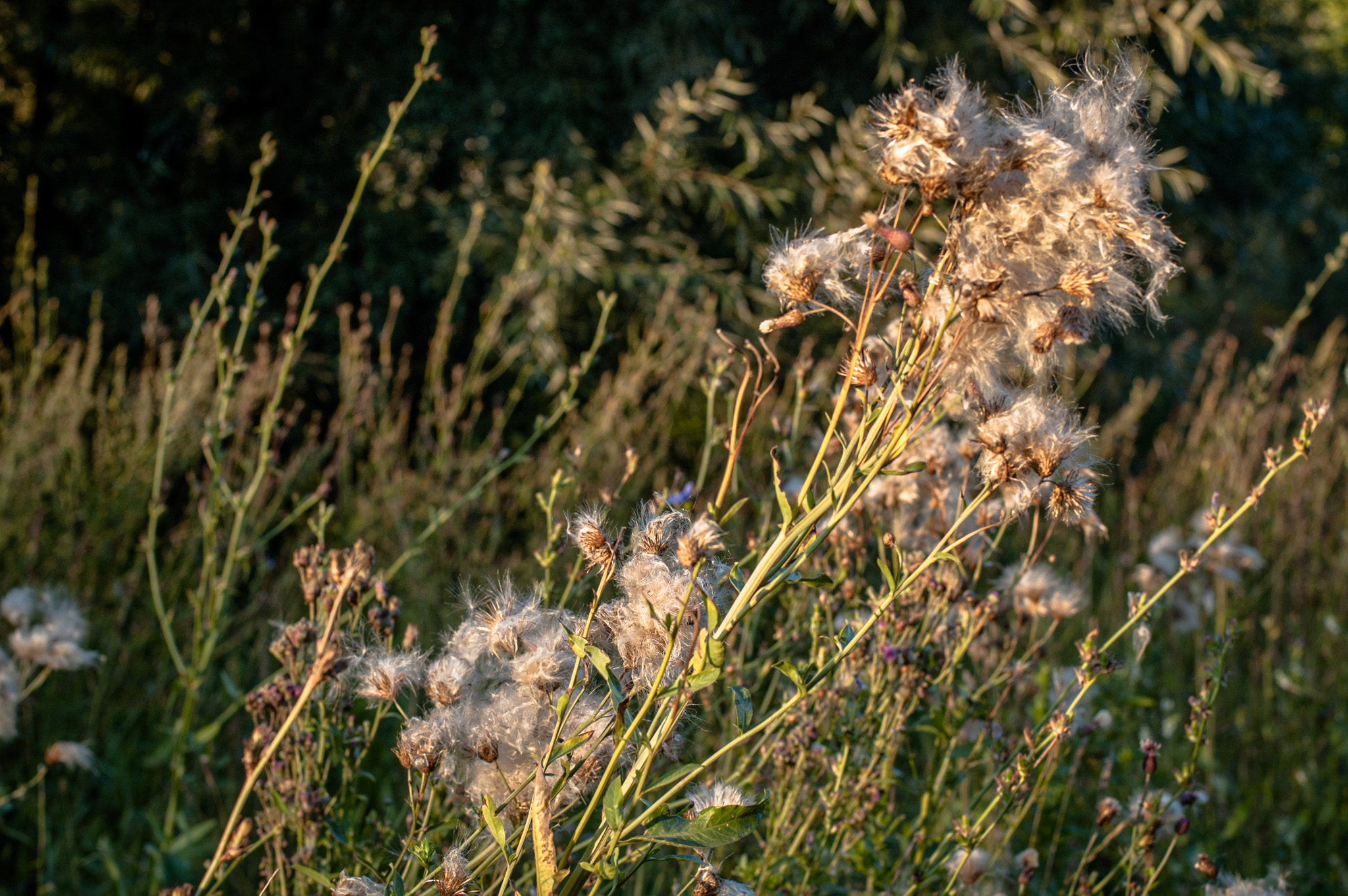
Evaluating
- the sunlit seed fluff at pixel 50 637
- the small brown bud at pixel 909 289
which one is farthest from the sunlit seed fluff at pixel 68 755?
the small brown bud at pixel 909 289

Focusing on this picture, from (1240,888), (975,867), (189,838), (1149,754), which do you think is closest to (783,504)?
(1149,754)

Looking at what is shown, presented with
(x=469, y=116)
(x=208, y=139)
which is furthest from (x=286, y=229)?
(x=469, y=116)

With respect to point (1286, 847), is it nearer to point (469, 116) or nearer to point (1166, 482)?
point (1166, 482)

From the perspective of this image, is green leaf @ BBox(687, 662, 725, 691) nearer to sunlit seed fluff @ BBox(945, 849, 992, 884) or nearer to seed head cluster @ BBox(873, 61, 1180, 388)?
seed head cluster @ BBox(873, 61, 1180, 388)

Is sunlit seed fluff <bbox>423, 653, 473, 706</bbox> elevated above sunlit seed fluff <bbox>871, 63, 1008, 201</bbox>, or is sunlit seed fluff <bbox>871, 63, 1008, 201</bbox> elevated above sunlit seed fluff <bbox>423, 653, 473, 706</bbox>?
sunlit seed fluff <bbox>871, 63, 1008, 201</bbox>

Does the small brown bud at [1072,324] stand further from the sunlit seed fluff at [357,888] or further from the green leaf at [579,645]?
the sunlit seed fluff at [357,888]

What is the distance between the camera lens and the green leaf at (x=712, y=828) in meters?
0.83

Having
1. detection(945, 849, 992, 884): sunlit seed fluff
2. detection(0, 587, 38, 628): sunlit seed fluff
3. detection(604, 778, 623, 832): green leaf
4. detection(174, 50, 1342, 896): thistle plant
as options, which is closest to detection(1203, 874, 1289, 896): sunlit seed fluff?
detection(174, 50, 1342, 896): thistle plant

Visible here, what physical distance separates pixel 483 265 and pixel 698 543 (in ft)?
16.4

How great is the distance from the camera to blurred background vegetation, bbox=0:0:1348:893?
2998 mm

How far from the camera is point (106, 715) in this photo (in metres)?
2.58

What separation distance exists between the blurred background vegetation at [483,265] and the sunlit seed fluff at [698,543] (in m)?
1.96

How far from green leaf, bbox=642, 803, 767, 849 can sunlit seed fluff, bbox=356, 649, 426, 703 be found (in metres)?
0.32

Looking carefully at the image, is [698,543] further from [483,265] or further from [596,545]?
[483,265]
